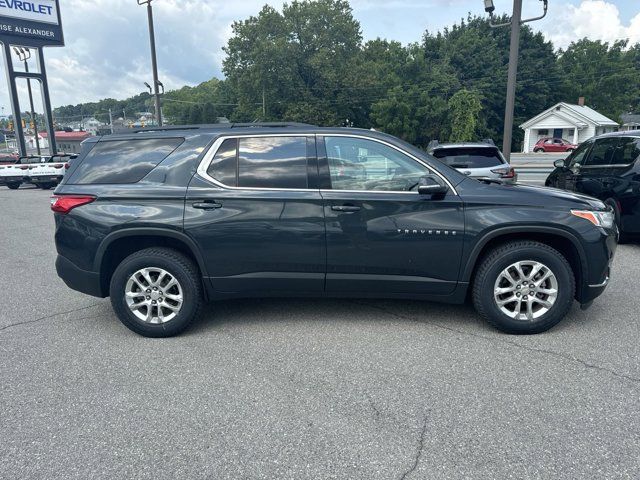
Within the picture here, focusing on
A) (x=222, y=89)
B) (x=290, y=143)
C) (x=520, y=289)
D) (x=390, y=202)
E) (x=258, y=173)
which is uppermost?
(x=222, y=89)

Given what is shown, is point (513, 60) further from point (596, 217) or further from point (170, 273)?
point (170, 273)

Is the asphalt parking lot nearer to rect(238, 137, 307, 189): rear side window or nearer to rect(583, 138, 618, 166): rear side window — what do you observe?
rect(238, 137, 307, 189): rear side window

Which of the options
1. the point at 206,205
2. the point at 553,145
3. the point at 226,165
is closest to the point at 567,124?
the point at 553,145

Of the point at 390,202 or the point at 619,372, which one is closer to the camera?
the point at 619,372

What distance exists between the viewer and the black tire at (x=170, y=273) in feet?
13.3

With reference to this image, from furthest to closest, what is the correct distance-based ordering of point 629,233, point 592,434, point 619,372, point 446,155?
point 446,155 < point 629,233 < point 619,372 < point 592,434

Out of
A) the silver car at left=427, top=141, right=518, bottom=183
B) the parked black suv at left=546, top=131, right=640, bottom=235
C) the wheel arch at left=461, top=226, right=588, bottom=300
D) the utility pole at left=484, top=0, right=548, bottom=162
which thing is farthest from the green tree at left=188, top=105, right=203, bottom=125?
the wheel arch at left=461, top=226, right=588, bottom=300

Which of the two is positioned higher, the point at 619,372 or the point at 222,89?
the point at 222,89

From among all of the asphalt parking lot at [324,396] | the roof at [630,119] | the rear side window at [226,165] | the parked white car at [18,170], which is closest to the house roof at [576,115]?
the roof at [630,119]

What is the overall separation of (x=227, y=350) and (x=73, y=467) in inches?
59.7

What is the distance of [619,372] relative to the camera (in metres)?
3.34

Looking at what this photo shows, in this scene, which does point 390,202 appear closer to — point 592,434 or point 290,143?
point 290,143

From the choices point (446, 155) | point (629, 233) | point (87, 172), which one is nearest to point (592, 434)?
point (87, 172)

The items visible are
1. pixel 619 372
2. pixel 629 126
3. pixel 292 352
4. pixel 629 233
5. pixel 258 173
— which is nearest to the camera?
pixel 619 372
